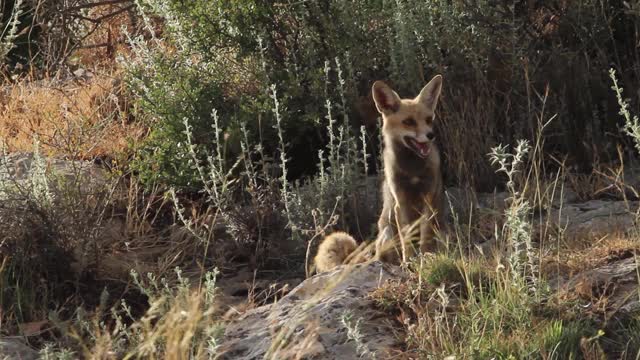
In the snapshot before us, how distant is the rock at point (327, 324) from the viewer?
4270mm

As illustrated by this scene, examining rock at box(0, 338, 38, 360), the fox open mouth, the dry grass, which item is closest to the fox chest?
the fox open mouth

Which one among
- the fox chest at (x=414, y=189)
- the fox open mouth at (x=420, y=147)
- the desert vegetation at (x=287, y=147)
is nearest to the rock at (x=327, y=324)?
the desert vegetation at (x=287, y=147)

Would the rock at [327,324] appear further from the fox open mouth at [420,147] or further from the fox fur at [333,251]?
the fox open mouth at [420,147]

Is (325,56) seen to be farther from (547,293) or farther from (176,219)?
(547,293)

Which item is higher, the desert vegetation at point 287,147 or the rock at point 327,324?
the desert vegetation at point 287,147

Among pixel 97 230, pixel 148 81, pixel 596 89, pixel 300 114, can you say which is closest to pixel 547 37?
pixel 596 89

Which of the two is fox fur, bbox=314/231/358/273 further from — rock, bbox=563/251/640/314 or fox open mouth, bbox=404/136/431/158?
rock, bbox=563/251/640/314

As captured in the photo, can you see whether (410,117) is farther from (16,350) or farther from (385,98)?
(16,350)

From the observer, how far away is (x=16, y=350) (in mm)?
4844

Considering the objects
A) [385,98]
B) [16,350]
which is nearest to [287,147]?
[385,98]

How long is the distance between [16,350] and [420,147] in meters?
2.28

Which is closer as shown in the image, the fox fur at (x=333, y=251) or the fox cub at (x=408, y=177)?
the fox fur at (x=333, y=251)

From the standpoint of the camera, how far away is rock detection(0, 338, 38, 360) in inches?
187

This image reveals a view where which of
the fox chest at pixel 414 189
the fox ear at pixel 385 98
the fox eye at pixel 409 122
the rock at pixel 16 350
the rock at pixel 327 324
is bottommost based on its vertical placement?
the rock at pixel 16 350
